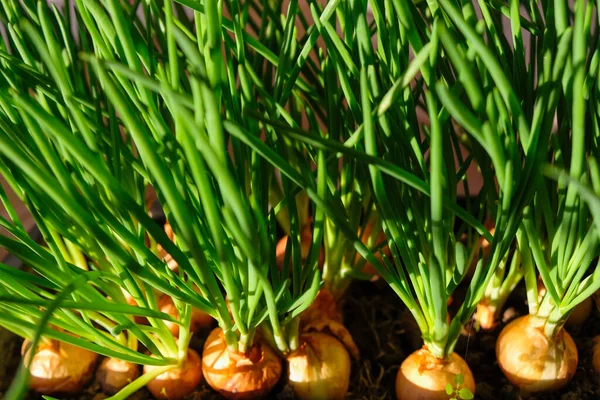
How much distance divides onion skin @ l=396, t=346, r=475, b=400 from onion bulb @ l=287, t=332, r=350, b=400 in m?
0.04

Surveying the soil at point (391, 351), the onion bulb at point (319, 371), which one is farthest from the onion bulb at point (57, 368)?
the onion bulb at point (319, 371)

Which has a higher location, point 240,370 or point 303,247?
point 303,247

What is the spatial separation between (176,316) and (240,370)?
89 millimetres

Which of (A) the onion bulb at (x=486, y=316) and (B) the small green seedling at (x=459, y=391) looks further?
(A) the onion bulb at (x=486, y=316)

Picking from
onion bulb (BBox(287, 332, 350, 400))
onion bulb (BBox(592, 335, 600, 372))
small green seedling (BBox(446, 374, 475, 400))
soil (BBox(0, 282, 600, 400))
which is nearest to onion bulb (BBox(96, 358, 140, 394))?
soil (BBox(0, 282, 600, 400))

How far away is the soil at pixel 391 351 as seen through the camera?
496 mm

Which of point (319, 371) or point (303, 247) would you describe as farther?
point (303, 247)

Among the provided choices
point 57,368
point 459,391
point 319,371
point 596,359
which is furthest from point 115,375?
point 596,359

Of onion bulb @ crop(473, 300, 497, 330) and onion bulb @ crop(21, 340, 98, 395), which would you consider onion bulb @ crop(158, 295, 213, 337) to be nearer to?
onion bulb @ crop(21, 340, 98, 395)

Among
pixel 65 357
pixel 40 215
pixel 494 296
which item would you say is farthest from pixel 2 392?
pixel 494 296

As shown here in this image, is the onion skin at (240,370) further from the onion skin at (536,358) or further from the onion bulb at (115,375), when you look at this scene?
the onion skin at (536,358)

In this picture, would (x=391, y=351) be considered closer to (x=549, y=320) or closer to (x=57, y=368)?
(x=549, y=320)

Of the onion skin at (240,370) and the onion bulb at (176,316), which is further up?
the onion bulb at (176,316)

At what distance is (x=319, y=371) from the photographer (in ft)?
1.56
